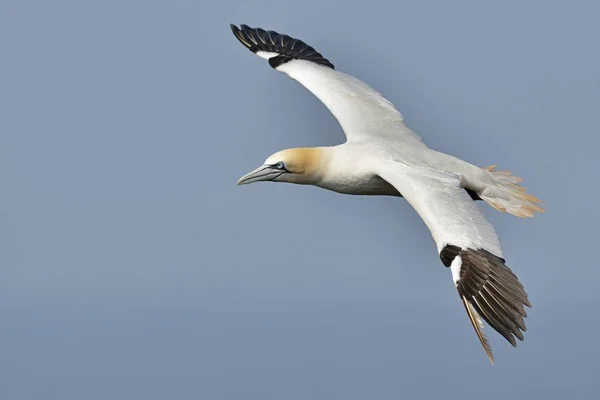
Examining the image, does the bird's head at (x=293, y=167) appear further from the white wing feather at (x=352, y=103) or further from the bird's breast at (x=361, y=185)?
the white wing feather at (x=352, y=103)

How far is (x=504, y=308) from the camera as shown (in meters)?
11.8

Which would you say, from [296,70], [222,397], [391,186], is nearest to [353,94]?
[296,70]

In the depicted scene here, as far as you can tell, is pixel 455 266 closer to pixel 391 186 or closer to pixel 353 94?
pixel 391 186

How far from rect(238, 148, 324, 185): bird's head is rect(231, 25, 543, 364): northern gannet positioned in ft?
0.04

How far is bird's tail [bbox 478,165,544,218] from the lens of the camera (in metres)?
14.5

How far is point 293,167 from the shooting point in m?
14.2

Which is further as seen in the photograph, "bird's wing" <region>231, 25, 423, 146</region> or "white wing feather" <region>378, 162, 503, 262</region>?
"bird's wing" <region>231, 25, 423, 146</region>

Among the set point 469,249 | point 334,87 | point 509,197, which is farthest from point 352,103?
point 469,249

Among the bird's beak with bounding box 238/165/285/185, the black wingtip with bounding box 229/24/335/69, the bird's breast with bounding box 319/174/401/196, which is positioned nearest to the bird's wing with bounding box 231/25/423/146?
the black wingtip with bounding box 229/24/335/69

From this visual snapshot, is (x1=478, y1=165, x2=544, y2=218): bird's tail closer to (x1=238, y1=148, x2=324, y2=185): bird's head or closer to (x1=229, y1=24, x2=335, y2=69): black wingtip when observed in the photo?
(x1=238, y1=148, x2=324, y2=185): bird's head

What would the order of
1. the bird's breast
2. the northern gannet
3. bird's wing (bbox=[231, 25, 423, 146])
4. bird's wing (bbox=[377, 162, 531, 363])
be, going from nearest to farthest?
bird's wing (bbox=[377, 162, 531, 363]), the northern gannet, the bird's breast, bird's wing (bbox=[231, 25, 423, 146])

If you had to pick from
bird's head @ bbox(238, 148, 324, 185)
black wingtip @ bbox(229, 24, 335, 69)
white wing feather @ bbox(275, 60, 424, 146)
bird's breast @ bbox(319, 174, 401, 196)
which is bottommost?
bird's breast @ bbox(319, 174, 401, 196)

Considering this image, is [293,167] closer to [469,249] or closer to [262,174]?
[262,174]

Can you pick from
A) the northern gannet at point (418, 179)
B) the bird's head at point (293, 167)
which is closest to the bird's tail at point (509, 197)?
the northern gannet at point (418, 179)
